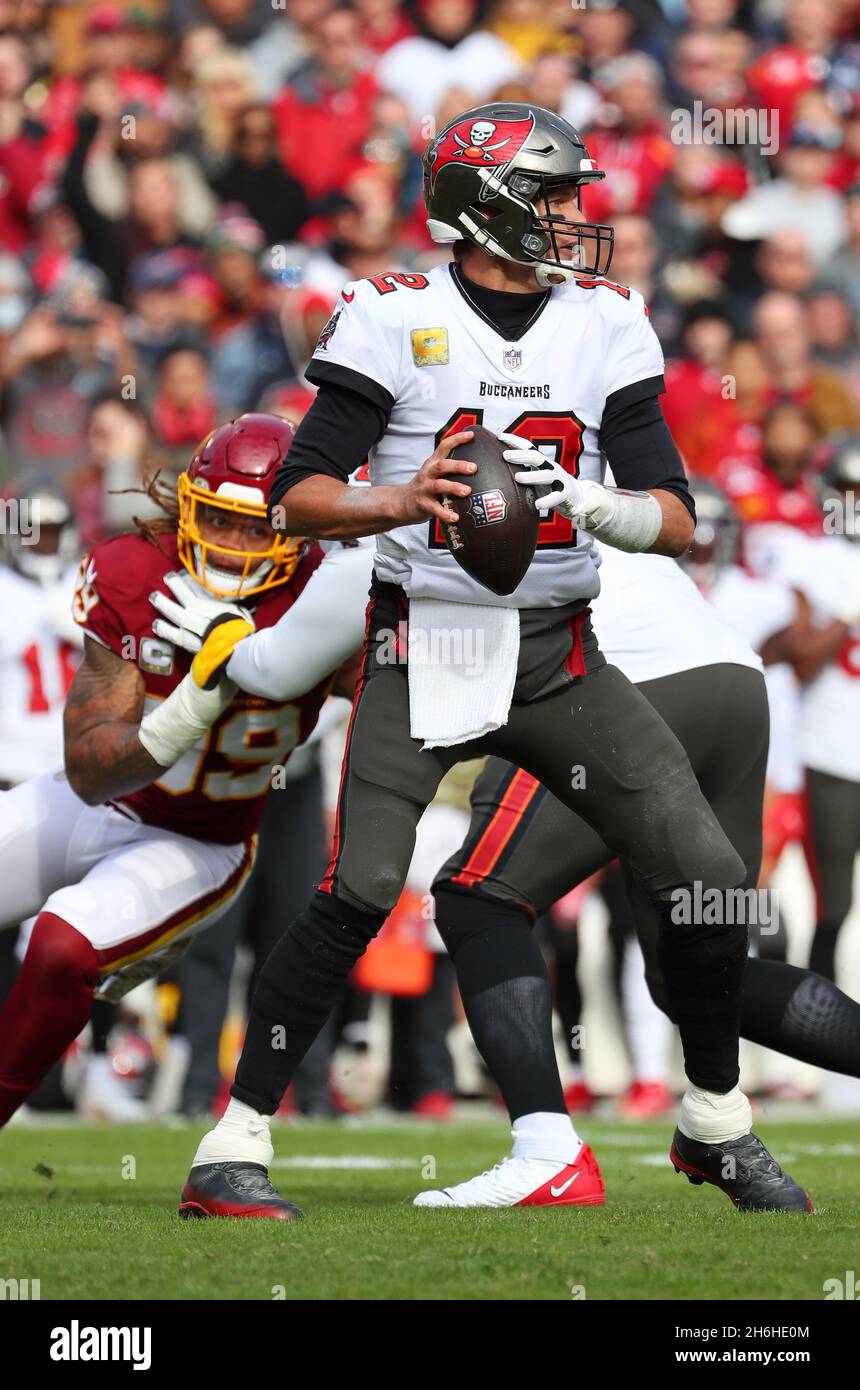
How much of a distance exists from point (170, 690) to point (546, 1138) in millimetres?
1302

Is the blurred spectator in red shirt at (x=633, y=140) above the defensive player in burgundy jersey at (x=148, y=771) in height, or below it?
above

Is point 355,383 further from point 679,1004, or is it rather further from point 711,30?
point 711,30

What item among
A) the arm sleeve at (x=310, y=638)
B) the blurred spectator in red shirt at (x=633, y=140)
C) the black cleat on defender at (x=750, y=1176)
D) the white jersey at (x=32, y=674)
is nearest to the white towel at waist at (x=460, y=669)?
the arm sleeve at (x=310, y=638)

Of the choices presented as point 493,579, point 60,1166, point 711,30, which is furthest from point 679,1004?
point 711,30

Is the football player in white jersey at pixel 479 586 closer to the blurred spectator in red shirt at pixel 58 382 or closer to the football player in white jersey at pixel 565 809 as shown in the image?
the football player in white jersey at pixel 565 809

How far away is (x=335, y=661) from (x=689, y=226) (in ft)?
23.7

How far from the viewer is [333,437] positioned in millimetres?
3711

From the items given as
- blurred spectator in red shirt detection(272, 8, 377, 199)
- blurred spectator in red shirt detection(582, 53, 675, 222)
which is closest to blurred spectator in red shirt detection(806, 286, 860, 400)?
blurred spectator in red shirt detection(582, 53, 675, 222)

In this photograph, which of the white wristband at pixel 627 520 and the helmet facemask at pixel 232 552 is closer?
the white wristband at pixel 627 520

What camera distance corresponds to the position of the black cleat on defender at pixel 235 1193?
3787 mm

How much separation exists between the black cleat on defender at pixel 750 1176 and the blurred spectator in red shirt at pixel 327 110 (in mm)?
7970

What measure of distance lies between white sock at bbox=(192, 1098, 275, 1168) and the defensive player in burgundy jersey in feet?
1.93

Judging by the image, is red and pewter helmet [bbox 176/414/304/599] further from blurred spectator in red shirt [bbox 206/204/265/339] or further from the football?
blurred spectator in red shirt [bbox 206/204/265/339]

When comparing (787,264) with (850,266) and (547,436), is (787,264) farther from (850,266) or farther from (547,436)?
(547,436)
